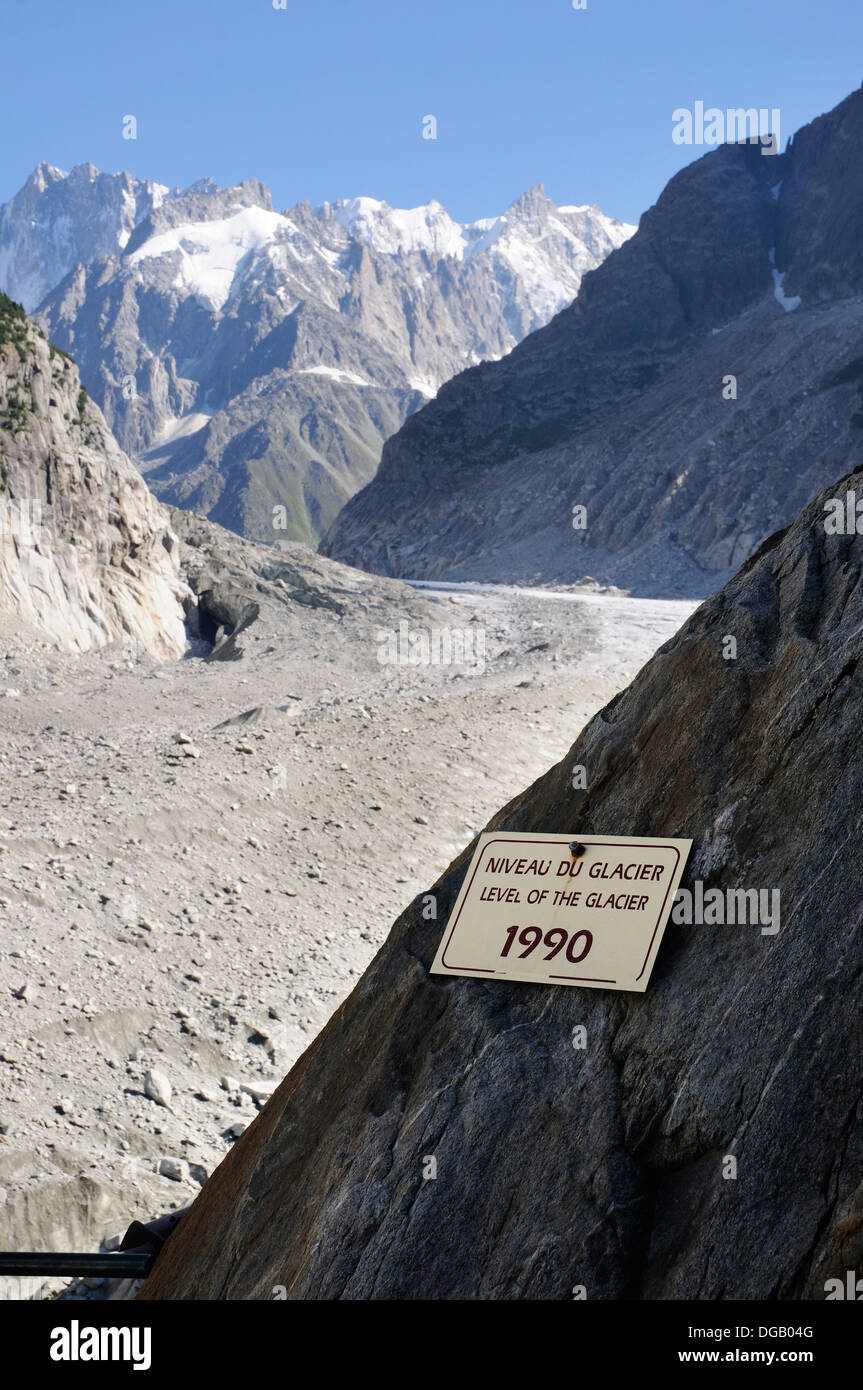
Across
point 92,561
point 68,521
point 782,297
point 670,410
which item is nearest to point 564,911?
point 92,561

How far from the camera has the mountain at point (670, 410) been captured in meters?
75.1

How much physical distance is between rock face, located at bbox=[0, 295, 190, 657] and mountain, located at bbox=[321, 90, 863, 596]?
144 ft

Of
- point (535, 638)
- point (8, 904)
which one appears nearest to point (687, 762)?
point (8, 904)

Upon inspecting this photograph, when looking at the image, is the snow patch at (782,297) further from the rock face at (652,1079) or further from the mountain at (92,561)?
the rock face at (652,1079)

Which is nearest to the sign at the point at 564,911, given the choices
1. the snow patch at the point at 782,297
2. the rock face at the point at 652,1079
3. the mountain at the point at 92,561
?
the rock face at the point at 652,1079

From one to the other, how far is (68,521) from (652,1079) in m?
24.4

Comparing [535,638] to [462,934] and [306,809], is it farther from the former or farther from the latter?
[462,934]

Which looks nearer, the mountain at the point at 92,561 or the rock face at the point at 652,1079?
the rock face at the point at 652,1079

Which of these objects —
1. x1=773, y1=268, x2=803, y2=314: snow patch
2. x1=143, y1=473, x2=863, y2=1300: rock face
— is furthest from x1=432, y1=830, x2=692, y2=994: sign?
x1=773, y1=268, x2=803, y2=314: snow patch

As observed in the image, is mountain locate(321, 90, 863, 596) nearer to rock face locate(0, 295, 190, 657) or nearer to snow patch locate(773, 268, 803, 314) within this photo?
snow patch locate(773, 268, 803, 314)

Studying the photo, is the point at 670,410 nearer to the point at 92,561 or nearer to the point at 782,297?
the point at 782,297

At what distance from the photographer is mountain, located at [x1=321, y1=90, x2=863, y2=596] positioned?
75125mm

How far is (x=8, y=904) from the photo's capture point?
10461 millimetres

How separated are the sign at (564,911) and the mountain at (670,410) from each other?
63.6 metres
